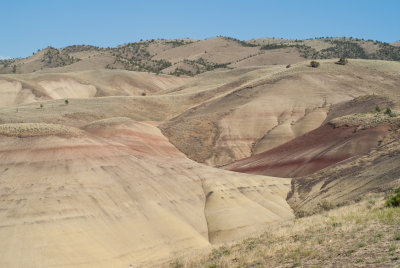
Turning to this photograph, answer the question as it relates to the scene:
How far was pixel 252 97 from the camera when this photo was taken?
74.8m

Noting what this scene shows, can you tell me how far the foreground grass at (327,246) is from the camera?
1438 cm

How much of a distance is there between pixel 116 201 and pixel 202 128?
121ft

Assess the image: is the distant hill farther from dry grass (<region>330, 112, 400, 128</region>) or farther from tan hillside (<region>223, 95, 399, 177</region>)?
dry grass (<region>330, 112, 400, 128</region>)

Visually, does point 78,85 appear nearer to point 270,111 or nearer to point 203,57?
point 270,111

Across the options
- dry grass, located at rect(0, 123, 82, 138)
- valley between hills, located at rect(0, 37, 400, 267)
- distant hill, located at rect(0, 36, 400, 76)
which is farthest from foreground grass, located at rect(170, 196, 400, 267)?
distant hill, located at rect(0, 36, 400, 76)

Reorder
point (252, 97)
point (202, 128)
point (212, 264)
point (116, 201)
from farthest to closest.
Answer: point (252, 97)
point (202, 128)
point (116, 201)
point (212, 264)

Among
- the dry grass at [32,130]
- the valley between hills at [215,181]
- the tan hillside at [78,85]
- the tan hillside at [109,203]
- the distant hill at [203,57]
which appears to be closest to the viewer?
the valley between hills at [215,181]

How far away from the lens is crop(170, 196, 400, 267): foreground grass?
1438 centimetres

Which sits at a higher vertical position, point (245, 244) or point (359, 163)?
point (359, 163)

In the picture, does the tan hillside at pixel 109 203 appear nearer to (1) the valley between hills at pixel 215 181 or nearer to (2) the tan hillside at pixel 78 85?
(1) the valley between hills at pixel 215 181

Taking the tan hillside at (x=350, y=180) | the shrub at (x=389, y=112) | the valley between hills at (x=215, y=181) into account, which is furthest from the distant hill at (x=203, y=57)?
the tan hillside at (x=350, y=180)

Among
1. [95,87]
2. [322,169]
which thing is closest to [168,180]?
[322,169]

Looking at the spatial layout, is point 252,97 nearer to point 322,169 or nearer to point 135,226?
point 322,169

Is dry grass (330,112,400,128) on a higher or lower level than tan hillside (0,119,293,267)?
higher
